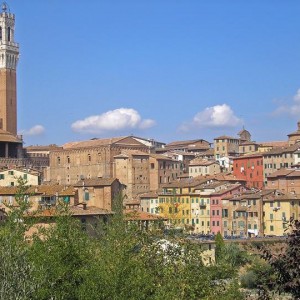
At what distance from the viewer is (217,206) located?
198 feet

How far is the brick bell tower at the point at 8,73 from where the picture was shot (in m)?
95.7

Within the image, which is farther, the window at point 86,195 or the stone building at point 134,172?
the stone building at point 134,172

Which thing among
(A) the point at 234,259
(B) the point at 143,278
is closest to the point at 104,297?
(B) the point at 143,278

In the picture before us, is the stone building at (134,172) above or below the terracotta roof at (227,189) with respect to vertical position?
above

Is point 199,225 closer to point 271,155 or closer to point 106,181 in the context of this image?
point 106,181

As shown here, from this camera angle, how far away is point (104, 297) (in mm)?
18281

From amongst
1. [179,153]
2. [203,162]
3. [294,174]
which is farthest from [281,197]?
[179,153]

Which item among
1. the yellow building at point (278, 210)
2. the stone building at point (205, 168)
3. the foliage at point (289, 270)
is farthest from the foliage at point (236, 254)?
the foliage at point (289, 270)

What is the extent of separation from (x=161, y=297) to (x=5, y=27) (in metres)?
88.0

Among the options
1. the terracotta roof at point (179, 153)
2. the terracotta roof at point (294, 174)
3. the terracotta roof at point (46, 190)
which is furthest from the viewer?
the terracotta roof at point (179, 153)

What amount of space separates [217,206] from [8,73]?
4441cm

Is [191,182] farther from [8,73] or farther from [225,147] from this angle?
[8,73]

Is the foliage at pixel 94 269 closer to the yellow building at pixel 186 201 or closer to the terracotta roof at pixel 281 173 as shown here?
the yellow building at pixel 186 201

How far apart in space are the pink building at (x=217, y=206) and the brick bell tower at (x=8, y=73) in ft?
131
